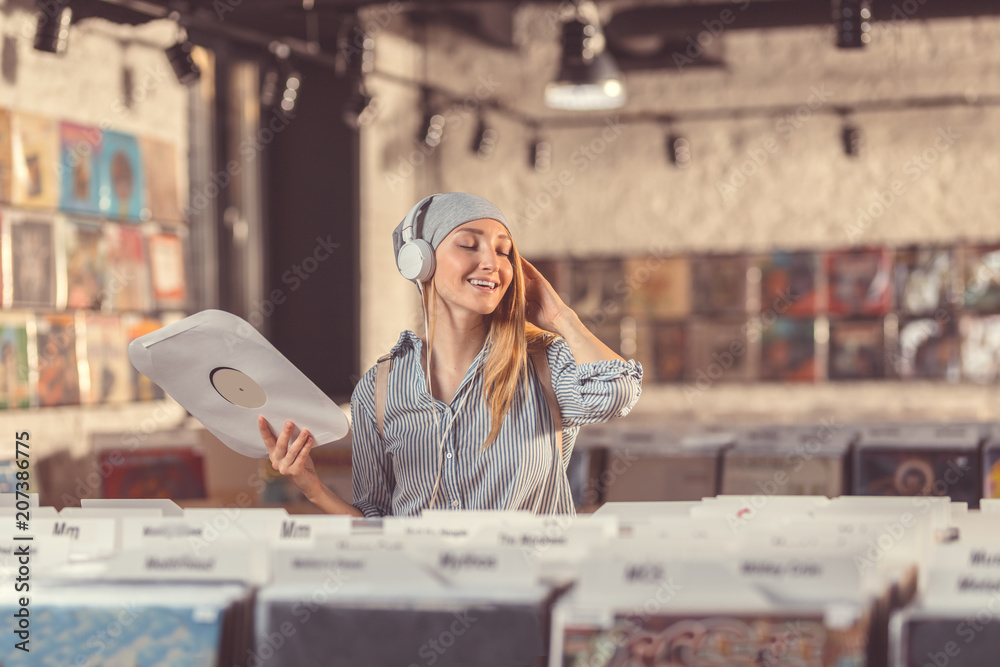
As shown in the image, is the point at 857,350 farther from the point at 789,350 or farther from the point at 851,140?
the point at 851,140

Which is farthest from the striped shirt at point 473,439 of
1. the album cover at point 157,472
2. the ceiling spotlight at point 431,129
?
the ceiling spotlight at point 431,129

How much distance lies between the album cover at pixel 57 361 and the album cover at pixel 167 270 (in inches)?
23.8

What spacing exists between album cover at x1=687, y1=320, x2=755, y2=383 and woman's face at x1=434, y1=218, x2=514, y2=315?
5.48 m

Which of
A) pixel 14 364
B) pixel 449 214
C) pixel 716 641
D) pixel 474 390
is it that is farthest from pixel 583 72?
pixel 716 641

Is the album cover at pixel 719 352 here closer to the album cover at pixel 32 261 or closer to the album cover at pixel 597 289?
the album cover at pixel 597 289

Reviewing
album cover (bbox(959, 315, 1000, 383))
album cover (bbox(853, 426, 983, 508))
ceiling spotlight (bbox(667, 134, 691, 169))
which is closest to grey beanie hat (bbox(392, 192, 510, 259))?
album cover (bbox(853, 426, 983, 508))

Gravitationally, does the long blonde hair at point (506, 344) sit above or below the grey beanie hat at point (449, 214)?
below

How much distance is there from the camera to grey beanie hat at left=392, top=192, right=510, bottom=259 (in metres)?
2.08

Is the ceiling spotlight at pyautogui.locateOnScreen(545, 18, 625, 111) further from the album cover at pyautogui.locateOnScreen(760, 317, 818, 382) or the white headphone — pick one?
the white headphone

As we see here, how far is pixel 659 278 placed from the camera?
7.49m

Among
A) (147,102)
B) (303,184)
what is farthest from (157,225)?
(303,184)

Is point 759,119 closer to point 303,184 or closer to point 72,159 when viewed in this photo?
point 303,184

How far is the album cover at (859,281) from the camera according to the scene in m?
7.18

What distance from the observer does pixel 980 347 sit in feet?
23.1
